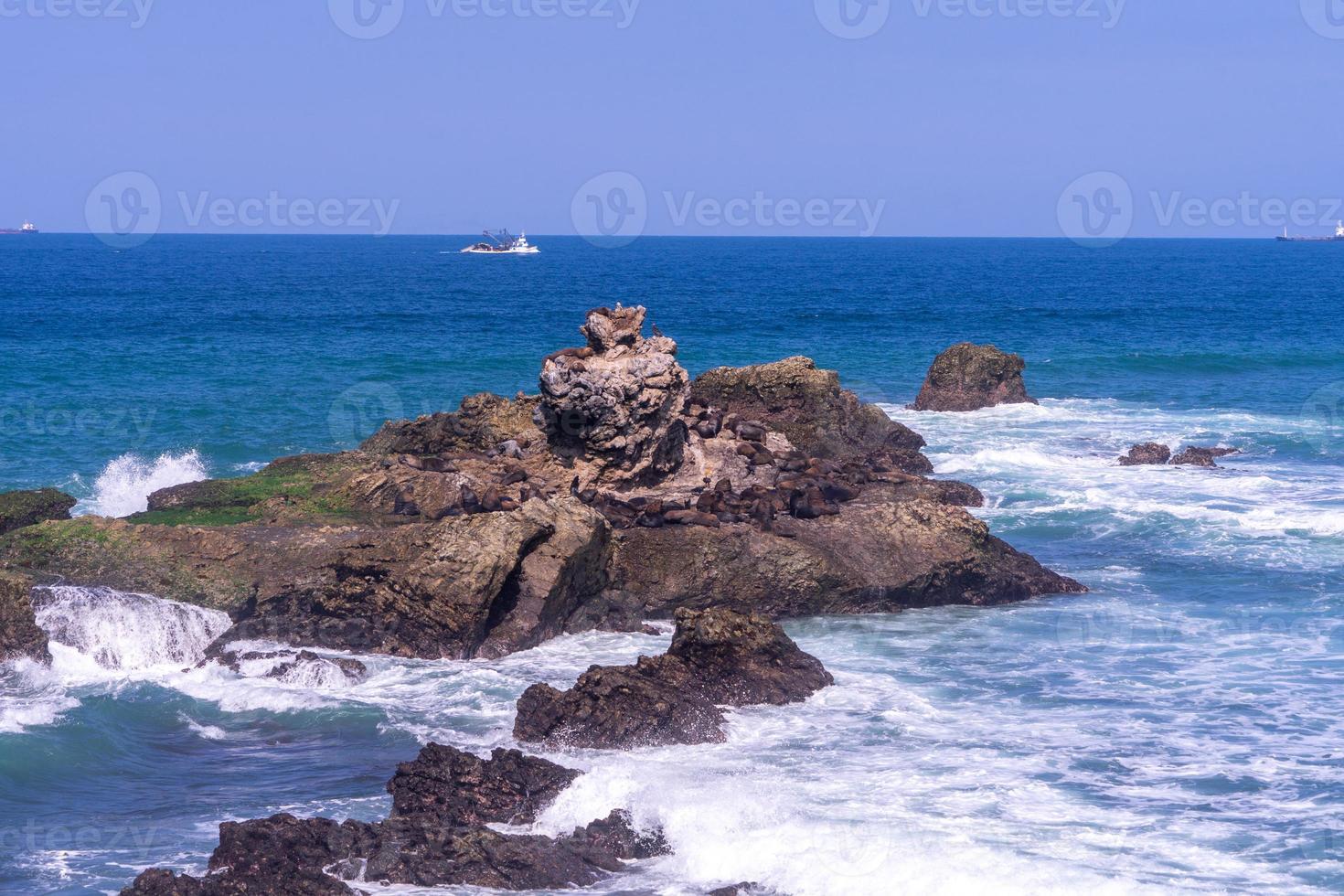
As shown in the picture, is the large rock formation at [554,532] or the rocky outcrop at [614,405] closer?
the large rock formation at [554,532]

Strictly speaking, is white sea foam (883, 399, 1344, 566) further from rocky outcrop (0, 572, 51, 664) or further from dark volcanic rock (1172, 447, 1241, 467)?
rocky outcrop (0, 572, 51, 664)

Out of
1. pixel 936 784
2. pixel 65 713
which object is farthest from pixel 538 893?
pixel 65 713

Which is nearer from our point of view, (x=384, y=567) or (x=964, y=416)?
(x=384, y=567)

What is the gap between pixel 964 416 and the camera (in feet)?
144

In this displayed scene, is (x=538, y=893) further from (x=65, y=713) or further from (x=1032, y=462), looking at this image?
(x=1032, y=462)

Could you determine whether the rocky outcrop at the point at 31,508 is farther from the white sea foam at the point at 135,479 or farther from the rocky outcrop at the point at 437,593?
the rocky outcrop at the point at 437,593

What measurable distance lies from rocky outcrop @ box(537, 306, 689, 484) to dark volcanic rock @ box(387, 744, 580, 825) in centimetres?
1052

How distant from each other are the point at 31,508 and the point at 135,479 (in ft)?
36.2

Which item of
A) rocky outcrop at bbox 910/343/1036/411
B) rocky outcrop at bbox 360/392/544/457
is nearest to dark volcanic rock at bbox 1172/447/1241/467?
rocky outcrop at bbox 910/343/1036/411

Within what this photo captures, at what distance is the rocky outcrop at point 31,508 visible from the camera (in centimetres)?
2362

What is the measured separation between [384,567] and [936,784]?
8731 mm

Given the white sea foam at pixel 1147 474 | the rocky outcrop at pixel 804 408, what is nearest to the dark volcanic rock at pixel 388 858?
the white sea foam at pixel 1147 474

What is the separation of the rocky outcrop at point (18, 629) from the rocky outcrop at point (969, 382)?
3137 cm

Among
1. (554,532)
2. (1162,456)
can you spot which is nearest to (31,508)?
(554,532)
